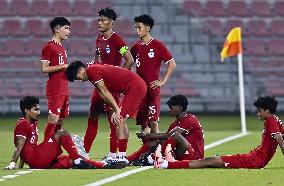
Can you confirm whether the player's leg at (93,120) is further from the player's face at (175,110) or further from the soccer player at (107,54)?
the player's face at (175,110)

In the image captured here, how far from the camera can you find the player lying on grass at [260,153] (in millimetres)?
12867

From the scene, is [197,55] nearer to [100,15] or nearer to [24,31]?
[24,31]

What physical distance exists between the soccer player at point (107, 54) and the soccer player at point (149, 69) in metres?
0.37

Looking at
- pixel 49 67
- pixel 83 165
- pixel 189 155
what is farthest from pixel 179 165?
pixel 49 67

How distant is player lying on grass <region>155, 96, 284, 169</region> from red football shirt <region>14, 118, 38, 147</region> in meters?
1.70

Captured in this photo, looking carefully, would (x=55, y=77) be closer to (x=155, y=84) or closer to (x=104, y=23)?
(x=104, y=23)

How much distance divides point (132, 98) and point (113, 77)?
44 cm

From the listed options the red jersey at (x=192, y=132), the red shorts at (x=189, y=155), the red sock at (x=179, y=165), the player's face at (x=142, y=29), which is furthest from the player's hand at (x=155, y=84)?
the red sock at (x=179, y=165)

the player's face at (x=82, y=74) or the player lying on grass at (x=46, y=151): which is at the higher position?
the player's face at (x=82, y=74)

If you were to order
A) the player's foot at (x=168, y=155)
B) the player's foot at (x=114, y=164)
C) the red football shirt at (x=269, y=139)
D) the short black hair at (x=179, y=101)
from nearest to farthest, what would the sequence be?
1. the red football shirt at (x=269, y=139)
2. the player's foot at (x=168, y=155)
3. the player's foot at (x=114, y=164)
4. the short black hair at (x=179, y=101)

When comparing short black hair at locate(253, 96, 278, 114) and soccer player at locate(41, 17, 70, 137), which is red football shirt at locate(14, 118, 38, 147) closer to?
soccer player at locate(41, 17, 70, 137)

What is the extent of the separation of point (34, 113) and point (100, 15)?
6.90 ft

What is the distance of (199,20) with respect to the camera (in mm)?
33219

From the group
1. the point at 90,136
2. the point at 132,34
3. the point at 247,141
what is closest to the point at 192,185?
the point at 90,136
